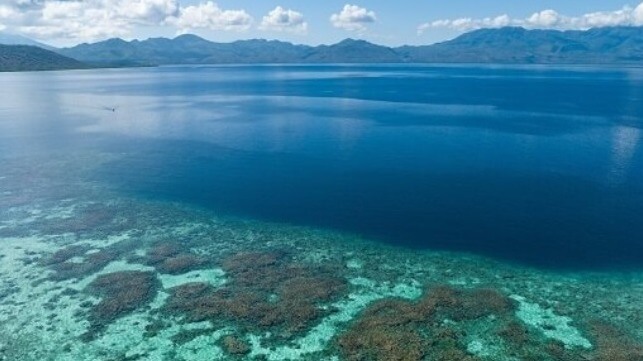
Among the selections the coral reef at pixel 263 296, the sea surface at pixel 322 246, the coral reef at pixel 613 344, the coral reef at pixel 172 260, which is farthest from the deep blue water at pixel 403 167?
the coral reef at pixel 172 260

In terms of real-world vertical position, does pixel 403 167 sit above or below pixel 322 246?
above

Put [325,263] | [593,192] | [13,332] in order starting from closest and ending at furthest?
1. [13,332]
2. [325,263]
3. [593,192]

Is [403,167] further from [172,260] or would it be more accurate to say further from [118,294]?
[118,294]

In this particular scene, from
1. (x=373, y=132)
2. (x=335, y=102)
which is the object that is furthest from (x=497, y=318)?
(x=335, y=102)

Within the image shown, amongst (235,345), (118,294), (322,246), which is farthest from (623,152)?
(118,294)

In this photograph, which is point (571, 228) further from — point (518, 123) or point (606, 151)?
point (518, 123)
